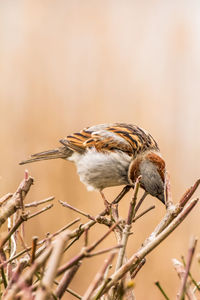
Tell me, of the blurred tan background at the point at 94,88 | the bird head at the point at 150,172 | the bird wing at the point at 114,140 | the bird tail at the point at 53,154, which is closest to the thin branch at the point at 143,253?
the bird head at the point at 150,172

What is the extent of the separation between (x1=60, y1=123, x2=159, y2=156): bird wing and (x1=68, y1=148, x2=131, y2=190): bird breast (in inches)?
1.0

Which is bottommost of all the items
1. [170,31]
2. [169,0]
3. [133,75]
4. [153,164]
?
[153,164]

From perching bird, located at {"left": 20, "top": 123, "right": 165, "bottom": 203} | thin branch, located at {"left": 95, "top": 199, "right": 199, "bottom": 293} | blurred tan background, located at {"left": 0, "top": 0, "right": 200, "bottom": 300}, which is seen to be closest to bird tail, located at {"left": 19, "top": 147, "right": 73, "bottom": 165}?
perching bird, located at {"left": 20, "top": 123, "right": 165, "bottom": 203}

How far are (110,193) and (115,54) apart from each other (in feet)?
2.19

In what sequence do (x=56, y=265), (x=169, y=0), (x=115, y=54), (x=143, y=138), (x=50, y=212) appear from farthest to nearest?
1. (x=169, y=0)
2. (x=115, y=54)
3. (x=50, y=212)
4. (x=143, y=138)
5. (x=56, y=265)

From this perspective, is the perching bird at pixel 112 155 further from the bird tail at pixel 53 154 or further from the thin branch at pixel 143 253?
the thin branch at pixel 143 253

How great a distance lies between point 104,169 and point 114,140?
4.7 inches

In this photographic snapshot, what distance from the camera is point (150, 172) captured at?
1.66 m

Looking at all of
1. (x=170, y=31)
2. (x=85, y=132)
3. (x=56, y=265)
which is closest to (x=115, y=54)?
(x=170, y=31)

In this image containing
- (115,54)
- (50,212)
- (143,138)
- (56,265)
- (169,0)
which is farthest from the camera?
(169,0)

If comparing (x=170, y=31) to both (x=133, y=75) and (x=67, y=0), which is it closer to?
(x=133, y=75)

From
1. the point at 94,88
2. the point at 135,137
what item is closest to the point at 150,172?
the point at 135,137

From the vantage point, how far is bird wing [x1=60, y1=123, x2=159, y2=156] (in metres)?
1.83

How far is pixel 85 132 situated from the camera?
1.96 meters
